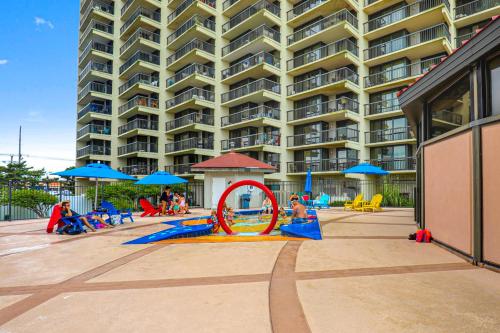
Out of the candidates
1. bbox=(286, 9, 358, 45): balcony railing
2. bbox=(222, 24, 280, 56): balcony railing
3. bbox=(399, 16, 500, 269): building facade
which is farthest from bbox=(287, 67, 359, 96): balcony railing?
bbox=(399, 16, 500, 269): building facade

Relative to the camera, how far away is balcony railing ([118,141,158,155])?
3612cm

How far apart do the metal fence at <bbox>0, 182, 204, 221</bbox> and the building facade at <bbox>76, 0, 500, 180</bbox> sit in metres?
11.9

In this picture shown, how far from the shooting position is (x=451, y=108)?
24.0 feet

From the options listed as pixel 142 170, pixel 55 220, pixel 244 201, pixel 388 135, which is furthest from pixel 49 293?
pixel 142 170

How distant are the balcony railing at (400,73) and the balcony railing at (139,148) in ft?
81.8

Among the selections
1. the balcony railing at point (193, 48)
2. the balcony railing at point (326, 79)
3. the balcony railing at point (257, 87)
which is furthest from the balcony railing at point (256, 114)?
the balcony railing at point (193, 48)

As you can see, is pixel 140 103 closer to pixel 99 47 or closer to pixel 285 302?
pixel 99 47

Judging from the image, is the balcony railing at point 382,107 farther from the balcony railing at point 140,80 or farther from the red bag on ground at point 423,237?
the balcony railing at point 140,80

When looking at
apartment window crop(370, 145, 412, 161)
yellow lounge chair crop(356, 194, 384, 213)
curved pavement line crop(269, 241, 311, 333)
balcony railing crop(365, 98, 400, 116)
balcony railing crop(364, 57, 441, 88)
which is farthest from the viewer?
balcony railing crop(365, 98, 400, 116)

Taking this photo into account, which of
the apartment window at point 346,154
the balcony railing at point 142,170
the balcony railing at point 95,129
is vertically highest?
the balcony railing at point 95,129

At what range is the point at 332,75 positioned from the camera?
30.4 meters

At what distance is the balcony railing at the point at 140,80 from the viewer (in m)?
37.4

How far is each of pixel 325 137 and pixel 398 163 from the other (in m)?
7.04

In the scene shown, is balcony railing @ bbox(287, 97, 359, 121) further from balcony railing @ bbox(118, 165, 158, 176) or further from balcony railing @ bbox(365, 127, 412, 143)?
balcony railing @ bbox(118, 165, 158, 176)
